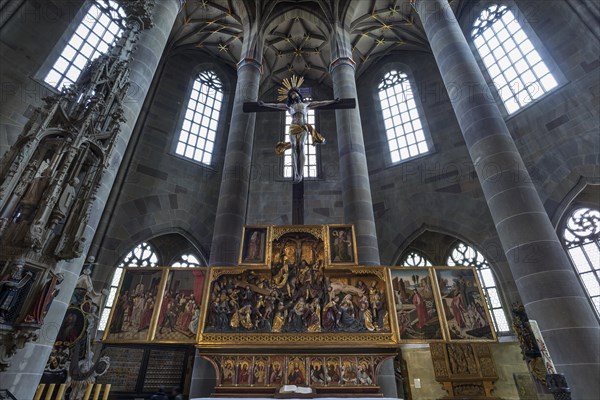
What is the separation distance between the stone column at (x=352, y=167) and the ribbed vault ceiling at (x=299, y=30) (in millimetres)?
2497

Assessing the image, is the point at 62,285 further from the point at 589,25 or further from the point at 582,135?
the point at 589,25

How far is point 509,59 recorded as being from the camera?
41.4ft

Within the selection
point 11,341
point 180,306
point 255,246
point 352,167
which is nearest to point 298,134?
point 255,246

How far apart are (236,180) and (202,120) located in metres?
7.15

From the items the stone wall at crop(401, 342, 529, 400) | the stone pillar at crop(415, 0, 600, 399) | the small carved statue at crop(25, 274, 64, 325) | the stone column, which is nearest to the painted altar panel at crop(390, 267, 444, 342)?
the stone pillar at crop(415, 0, 600, 399)

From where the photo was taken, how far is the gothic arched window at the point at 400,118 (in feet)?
48.4

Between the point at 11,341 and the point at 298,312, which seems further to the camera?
the point at 298,312

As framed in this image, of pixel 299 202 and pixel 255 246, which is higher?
pixel 299 202

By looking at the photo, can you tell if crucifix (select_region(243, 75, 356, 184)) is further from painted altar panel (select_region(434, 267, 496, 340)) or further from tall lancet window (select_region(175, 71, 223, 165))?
tall lancet window (select_region(175, 71, 223, 165))

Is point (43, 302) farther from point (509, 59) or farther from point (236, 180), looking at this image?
point (509, 59)

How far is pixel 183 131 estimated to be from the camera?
1486 centimetres

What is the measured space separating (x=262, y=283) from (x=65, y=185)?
11.2 ft

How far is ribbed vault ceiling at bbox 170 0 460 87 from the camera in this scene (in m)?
14.5

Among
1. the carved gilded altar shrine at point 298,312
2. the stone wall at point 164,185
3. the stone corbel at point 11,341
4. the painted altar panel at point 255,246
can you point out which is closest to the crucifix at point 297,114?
the painted altar panel at point 255,246
